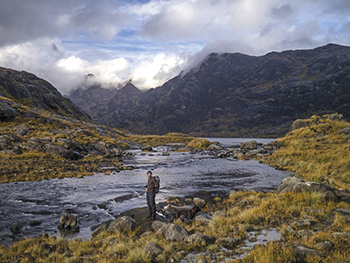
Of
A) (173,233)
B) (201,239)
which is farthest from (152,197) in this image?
(201,239)

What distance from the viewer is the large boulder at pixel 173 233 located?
31.1ft

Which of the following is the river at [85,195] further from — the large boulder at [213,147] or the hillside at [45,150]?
the large boulder at [213,147]

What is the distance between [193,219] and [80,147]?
39.4 metres

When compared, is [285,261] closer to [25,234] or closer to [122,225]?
[122,225]

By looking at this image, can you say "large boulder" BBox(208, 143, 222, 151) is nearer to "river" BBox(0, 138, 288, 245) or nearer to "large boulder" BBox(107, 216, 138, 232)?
"river" BBox(0, 138, 288, 245)

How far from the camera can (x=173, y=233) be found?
9.75 m

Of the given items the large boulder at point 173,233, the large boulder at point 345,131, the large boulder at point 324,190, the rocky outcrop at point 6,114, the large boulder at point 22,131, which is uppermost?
the rocky outcrop at point 6,114

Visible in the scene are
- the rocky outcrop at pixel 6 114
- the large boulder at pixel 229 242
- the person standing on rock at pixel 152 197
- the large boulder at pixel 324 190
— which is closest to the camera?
the large boulder at pixel 229 242

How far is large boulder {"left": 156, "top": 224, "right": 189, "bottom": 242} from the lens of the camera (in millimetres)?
9484

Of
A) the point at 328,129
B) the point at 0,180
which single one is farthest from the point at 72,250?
the point at 328,129

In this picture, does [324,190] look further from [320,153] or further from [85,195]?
[320,153]

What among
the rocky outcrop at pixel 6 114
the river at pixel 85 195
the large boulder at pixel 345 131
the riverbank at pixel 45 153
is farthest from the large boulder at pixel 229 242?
the rocky outcrop at pixel 6 114

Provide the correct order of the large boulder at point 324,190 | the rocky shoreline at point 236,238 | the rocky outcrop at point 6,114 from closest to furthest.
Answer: the rocky shoreline at point 236,238, the large boulder at point 324,190, the rocky outcrop at point 6,114

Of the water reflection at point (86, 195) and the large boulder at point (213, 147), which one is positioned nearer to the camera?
the water reflection at point (86, 195)
